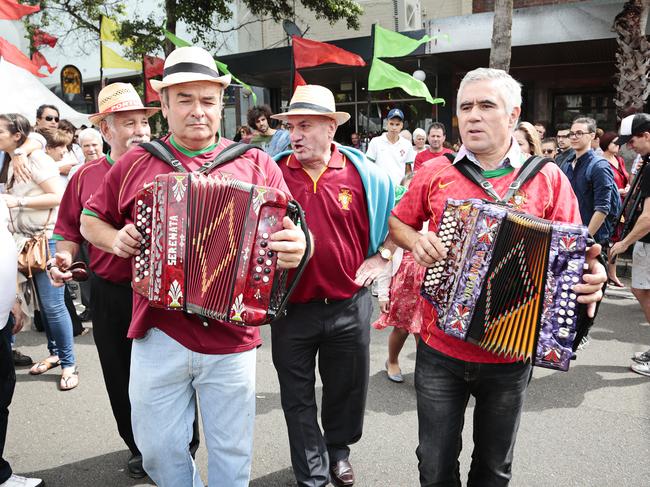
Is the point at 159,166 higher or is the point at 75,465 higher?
the point at 159,166

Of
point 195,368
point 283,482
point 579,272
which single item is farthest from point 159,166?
point 283,482

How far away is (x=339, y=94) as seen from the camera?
1862 centimetres

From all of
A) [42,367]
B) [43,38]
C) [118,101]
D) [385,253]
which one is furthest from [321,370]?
[43,38]

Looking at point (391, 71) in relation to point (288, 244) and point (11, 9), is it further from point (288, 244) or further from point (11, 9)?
point (288, 244)

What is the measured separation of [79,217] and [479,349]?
89.5 inches

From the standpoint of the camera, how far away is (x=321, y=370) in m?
3.20

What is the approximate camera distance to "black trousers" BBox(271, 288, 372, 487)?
2988 millimetres

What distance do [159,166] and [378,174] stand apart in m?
1.33

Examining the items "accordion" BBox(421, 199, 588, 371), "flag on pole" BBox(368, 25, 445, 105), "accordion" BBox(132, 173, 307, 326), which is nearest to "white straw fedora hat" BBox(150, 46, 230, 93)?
"accordion" BBox(132, 173, 307, 326)

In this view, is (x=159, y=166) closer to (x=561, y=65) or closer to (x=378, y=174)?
(x=378, y=174)

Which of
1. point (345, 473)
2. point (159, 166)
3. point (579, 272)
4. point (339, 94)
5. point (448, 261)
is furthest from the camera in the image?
point (339, 94)

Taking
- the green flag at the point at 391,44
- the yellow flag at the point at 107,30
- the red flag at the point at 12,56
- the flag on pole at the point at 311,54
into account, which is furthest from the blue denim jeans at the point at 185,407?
the yellow flag at the point at 107,30

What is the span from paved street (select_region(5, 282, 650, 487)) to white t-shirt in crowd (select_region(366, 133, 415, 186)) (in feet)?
13.5

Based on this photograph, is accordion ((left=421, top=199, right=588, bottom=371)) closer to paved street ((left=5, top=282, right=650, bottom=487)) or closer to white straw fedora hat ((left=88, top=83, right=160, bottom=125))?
paved street ((left=5, top=282, right=650, bottom=487))
